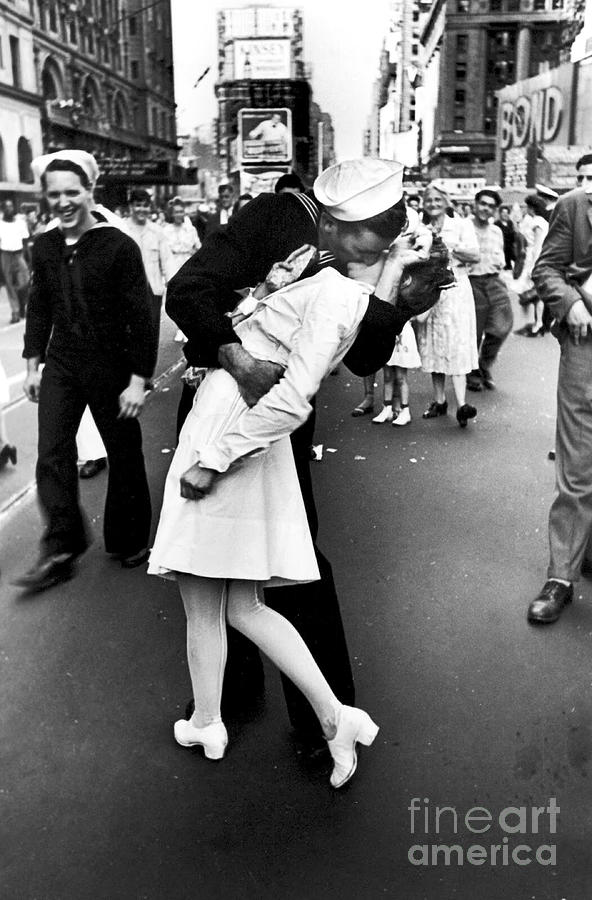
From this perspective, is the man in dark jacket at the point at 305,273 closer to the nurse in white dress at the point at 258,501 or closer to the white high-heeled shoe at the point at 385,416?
the nurse in white dress at the point at 258,501

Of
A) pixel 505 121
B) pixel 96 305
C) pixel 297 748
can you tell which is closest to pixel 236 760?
pixel 297 748

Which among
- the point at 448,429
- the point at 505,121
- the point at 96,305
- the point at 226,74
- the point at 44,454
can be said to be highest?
the point at 226,74

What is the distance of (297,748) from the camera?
3092mm

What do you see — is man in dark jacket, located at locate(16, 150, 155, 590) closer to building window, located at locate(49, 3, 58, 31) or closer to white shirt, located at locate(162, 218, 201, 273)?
white shirt, located at locate(162, 218, 201, 273)

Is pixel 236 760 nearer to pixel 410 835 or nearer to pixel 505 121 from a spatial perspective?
pixel 410 835

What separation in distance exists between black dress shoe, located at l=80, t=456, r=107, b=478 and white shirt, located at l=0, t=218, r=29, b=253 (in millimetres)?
11589

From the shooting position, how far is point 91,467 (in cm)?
666

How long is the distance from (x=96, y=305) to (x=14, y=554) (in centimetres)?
153

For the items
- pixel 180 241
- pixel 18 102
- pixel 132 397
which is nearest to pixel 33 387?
pixel 132 397

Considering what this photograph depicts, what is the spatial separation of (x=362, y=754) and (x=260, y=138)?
73085 mm

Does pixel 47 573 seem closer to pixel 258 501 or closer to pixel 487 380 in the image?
pixel 258 501

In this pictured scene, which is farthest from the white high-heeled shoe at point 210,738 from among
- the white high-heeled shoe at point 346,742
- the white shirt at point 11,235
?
the white shirt at point 11,235

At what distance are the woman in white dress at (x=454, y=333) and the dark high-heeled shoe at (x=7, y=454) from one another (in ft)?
11.9

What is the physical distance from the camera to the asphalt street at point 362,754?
97.8 inches
